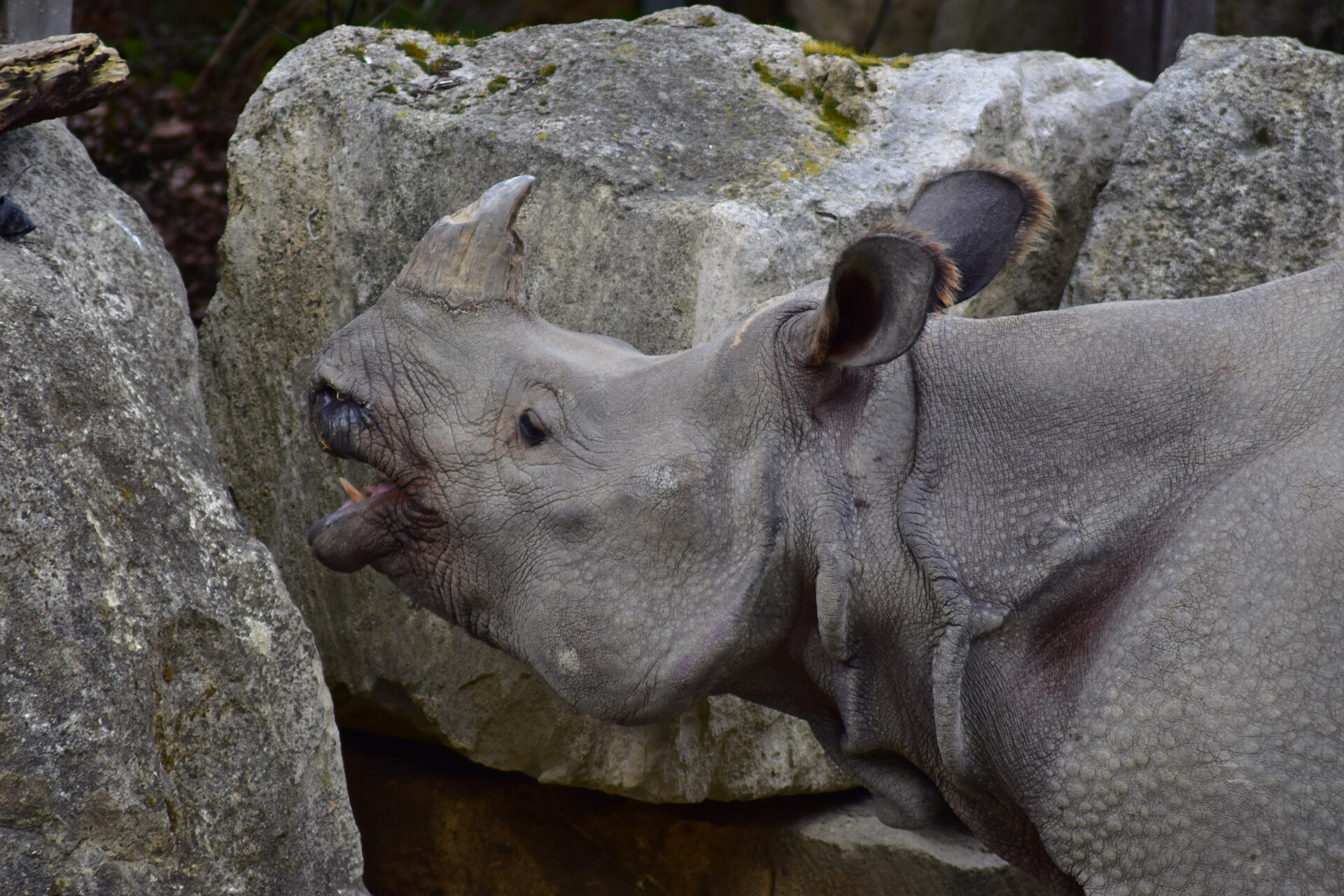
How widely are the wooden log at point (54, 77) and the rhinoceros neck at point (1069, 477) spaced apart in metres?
1.81

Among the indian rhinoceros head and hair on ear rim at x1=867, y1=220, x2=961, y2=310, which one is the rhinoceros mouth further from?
hair on ear rim at x1=867, y1=220, x2=961, y2=310

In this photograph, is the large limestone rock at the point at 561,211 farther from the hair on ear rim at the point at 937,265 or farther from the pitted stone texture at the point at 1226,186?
the hair on ear rim at the point at 937,265

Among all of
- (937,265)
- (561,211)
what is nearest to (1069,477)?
(937,265)

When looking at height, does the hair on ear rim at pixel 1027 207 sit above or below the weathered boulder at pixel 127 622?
above

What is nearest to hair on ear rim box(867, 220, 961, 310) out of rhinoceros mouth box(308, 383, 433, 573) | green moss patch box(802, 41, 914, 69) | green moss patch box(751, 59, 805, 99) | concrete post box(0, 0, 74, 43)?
rhinoceros mouth box(308, 383, 433, 573)

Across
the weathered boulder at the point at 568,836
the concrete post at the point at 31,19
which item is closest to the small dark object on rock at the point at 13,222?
the concrete post at the point at 31,19

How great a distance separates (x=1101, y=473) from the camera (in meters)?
2.04

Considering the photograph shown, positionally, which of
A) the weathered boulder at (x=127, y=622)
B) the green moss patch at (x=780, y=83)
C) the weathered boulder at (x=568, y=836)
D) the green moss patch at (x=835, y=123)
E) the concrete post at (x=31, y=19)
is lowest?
the weathered boulder at (x=568, y=836)

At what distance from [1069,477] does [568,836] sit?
77.6 inches

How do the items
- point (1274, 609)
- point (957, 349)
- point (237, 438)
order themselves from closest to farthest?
point (1274, 609), point (957, 349), point (237, 438)

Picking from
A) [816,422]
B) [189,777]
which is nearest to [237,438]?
[189,777]

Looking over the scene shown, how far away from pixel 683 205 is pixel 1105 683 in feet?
5.06

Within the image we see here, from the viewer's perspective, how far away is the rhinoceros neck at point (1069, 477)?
6.51 ft

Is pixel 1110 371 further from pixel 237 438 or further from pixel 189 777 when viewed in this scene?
pixel 237 438
